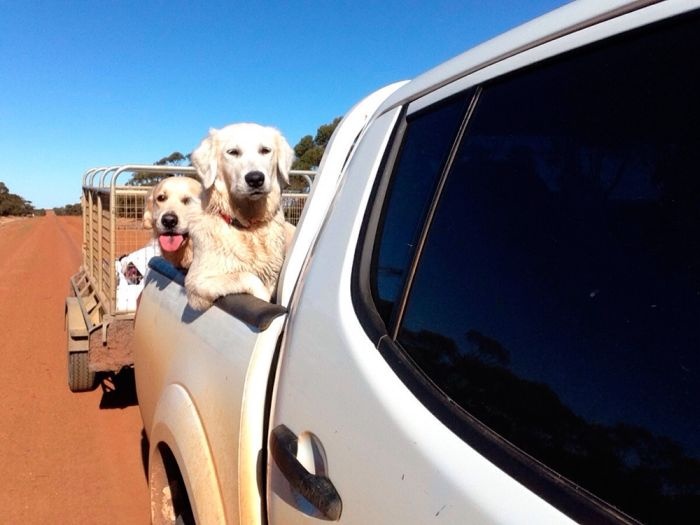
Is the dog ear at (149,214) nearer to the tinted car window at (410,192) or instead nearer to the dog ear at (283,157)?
the dog ear at (283,157)

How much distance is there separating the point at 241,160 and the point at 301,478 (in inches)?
113

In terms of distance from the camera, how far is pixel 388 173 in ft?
5.49

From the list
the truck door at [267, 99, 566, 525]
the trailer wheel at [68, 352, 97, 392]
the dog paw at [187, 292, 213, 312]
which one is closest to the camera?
the truck door at [267, 99, 566, 525]

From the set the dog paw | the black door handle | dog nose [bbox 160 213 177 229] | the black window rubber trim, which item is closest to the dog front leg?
the dog paw

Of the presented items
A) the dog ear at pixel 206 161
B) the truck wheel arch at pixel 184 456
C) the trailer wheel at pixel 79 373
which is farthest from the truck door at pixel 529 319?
the trailer wheel at pixel 79 373

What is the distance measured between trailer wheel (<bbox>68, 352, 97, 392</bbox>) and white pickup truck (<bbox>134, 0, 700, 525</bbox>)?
15.2ft

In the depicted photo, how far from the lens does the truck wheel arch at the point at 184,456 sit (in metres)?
1.95

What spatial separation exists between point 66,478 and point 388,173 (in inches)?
159

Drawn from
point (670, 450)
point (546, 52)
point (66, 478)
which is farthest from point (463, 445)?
point (66, 478)

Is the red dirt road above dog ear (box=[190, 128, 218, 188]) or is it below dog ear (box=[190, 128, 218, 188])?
below

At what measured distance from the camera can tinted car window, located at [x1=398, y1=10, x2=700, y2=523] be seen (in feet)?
2.79

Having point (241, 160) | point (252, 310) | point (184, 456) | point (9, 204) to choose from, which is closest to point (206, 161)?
point (241, 160)

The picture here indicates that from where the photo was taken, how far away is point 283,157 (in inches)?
168

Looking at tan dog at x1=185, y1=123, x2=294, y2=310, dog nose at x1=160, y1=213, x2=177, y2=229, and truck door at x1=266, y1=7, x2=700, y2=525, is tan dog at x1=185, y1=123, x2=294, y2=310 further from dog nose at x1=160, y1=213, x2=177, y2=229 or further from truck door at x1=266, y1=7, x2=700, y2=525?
truck door at x1=266, y1=7, x2=700, y2=525
